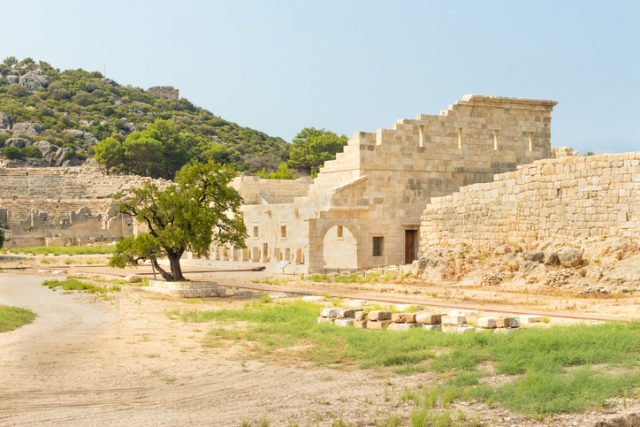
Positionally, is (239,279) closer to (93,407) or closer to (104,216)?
(93,407)

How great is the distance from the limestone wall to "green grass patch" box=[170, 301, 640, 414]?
358 inches

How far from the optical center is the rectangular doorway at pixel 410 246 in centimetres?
3341

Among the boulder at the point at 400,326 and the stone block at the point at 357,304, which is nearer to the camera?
the boulder at the point at 400,326

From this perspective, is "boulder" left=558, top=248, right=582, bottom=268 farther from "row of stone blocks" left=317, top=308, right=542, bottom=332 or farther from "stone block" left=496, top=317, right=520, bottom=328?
"stone block" left=496, top=317, right=520, bottom=328

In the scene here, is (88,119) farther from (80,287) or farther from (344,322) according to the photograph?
(344,322)

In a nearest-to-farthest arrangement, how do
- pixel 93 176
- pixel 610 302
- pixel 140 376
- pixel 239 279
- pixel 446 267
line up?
pixel 140 376, pixel 610 302, pixel 446 267, pixel 239 279, pixel 93 176

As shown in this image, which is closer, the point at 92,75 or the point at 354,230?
the point at 354,230

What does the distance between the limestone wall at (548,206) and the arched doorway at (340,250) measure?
3521 mm

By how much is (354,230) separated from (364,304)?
38.5 ft

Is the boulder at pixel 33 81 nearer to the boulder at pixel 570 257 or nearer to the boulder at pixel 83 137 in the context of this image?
the boulder at pixel 83 137

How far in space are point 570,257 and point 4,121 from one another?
79449 mm

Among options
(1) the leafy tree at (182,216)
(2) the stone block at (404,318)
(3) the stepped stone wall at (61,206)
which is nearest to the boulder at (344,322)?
(2) the stone block at (404,318)

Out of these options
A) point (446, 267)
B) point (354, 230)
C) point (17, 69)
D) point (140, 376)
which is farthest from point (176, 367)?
point (17, 69)

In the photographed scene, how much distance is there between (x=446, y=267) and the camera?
89.1 ft
